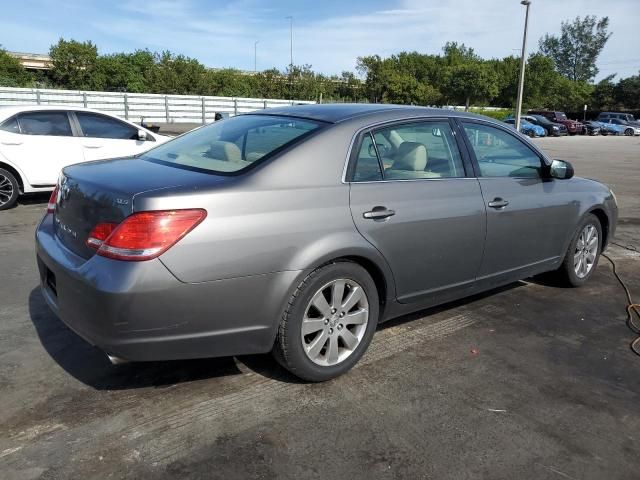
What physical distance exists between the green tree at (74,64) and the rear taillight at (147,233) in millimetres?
53489

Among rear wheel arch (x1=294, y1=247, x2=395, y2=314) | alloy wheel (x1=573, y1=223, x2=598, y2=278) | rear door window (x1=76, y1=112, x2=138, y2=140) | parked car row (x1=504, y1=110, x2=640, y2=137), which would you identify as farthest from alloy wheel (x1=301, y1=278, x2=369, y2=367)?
parked car row (x1=504, y1=110, x2=640, y2=137)

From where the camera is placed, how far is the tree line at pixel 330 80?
50.2m

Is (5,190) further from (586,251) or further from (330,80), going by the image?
(330,80)

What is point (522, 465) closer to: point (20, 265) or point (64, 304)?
point (64, 304)

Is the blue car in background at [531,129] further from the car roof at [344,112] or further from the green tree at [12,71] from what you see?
the green tree at [12,71]

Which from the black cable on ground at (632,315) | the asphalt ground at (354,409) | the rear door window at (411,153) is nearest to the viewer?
the asphalt ground at (354,409)

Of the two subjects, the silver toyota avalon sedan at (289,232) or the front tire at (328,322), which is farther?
the front tire at (328,322)

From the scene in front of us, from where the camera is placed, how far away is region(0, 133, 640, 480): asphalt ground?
2.59m

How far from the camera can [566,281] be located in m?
5.20

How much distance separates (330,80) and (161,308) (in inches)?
2387

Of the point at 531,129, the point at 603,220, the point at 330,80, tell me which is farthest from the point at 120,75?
the point at 603,220

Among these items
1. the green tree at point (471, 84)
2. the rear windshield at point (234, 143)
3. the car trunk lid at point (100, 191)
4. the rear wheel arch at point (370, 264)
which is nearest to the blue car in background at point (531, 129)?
the green tree at point (471, 84)

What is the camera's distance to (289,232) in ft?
9.69

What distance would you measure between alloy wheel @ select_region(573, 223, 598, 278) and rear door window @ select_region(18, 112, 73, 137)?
748 centimetres
